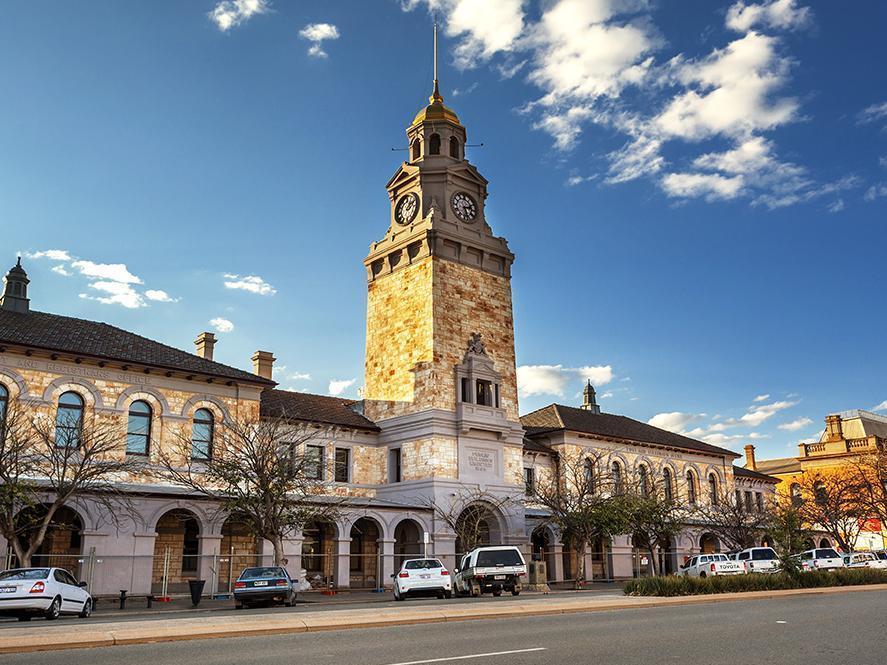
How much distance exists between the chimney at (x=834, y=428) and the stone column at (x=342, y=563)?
55.9m

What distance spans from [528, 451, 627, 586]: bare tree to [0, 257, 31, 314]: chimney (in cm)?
2659

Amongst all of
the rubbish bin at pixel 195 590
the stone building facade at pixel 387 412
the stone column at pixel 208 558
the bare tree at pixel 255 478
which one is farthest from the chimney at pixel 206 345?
the rubbish bin at pixel 195 590

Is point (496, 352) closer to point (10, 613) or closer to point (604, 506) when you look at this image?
point (604, 506)

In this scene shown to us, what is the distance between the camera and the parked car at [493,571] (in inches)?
1134

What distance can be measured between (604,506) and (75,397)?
25.0 m

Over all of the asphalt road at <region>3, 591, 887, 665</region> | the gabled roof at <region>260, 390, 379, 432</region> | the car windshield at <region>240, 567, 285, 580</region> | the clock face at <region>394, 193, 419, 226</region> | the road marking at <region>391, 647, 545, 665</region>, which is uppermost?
the clock face at <region>394, 193, 419, 226</region>

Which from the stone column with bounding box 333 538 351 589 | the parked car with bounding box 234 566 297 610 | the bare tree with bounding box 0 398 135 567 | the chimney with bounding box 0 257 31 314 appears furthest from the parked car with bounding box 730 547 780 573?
the chimney with bounding box 0 257 31 314

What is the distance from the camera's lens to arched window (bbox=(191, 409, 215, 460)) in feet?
118

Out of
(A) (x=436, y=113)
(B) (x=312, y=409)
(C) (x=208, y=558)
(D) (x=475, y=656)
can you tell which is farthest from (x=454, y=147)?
(D) (x=475, y=656)

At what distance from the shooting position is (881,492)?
5656cm

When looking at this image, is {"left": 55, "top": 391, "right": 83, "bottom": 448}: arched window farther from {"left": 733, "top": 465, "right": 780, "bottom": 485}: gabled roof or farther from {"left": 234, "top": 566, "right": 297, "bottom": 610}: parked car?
{"left": 733, "top": 465, "right": 780, "bottom": 485}: gabled roof

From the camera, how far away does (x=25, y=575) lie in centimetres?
2048

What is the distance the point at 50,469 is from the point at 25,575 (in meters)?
12.2

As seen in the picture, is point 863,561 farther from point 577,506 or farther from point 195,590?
point 195,590
